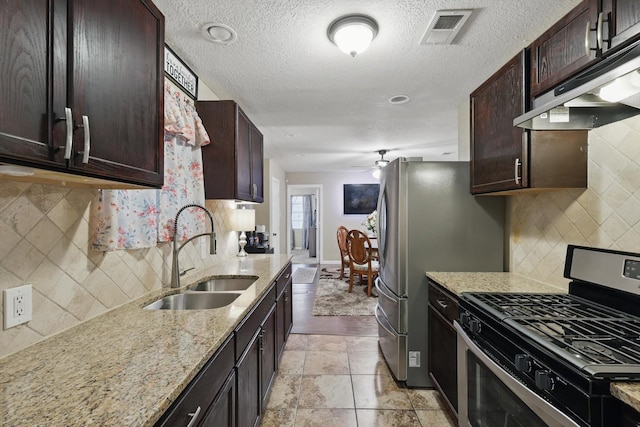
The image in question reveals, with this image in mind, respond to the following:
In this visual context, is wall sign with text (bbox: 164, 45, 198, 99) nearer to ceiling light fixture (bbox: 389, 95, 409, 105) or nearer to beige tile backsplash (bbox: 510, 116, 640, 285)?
ceiling light fixture (bbox: 389, 95, 409, 105)

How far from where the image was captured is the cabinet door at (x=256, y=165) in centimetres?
288

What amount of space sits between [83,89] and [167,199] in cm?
118

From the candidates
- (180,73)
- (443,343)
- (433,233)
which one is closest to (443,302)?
(443,343)

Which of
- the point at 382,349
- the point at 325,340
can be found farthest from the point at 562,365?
the point at 325,340

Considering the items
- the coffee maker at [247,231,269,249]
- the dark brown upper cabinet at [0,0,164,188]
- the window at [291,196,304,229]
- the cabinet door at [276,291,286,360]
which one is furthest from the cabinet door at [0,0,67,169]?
the window at [291,196,304,229]

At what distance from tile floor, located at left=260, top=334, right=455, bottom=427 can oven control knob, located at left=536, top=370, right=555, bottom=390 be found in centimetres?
119

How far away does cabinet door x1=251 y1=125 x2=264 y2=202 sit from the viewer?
9.45 ft

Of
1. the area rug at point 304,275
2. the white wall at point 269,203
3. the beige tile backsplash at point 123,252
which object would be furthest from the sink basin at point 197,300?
the area rug at point 304,275

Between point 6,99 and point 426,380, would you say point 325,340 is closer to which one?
point 426,380

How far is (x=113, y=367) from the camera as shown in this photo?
89cm

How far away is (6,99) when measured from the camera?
0.65 metres

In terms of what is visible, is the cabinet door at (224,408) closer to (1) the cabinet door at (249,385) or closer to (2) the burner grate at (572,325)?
(1) the cabinet door at (249,385)

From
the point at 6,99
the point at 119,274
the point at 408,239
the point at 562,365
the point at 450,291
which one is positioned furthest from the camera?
the point at 408,239

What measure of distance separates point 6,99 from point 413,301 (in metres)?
2.35
